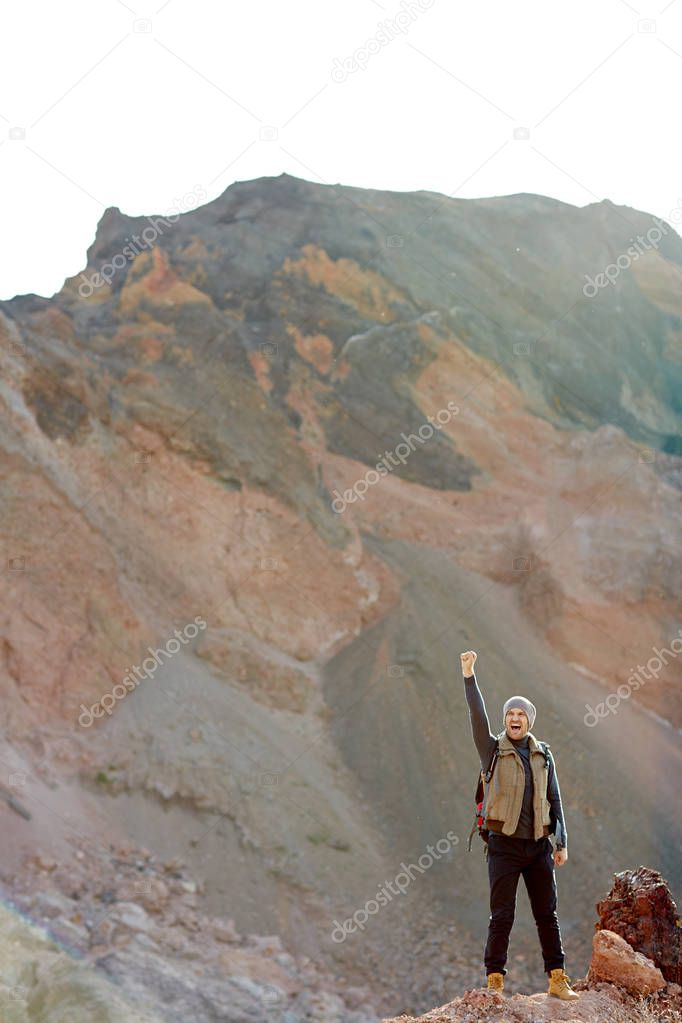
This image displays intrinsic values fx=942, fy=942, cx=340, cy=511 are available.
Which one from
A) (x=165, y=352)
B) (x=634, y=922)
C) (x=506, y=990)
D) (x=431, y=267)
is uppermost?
(x=431, y=267)

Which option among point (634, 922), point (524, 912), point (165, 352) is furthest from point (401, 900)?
point (165, 352)

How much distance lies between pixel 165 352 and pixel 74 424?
283 centimetres

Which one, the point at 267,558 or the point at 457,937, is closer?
the point at 457,937

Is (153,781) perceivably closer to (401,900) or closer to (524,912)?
(401,900)

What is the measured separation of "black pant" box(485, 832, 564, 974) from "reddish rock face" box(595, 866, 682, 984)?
1.71 meters

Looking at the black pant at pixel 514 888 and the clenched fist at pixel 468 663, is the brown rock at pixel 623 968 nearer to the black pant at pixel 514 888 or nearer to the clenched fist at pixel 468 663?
the black pant at pixel 514 888

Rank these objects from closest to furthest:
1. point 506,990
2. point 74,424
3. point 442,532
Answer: point 506,990
point 74,424
point 442,532

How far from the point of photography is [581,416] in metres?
19.4
